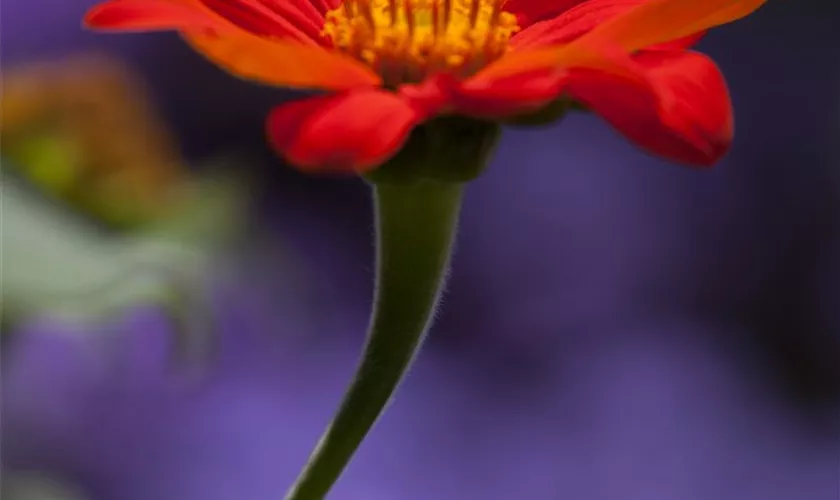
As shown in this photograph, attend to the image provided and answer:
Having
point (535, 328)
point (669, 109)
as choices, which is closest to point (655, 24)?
point (669, 109)

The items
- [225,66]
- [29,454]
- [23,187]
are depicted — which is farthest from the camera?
[29,454]

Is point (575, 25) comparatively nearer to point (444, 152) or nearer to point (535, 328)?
point (444, 152)

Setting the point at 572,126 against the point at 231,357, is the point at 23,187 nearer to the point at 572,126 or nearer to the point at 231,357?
the point at 231,357

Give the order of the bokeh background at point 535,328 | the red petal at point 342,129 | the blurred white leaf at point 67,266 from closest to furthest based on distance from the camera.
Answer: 1. the red petal at point 342,129
2. the blurred white leaf at point 67,266
3. the bokeh background at point 535,328

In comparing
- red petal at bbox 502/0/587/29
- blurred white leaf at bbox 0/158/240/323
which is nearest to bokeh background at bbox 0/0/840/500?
blurred white leaf at bbox 0/158/240/323

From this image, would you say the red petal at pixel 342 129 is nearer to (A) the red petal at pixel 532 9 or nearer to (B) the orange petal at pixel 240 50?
(B) the orange petal at pixel 240 50

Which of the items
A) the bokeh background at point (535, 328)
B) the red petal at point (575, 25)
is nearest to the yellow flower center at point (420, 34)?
the red petal at point (575, 25)

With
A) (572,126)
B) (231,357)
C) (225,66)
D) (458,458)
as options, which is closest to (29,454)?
(231,357)
